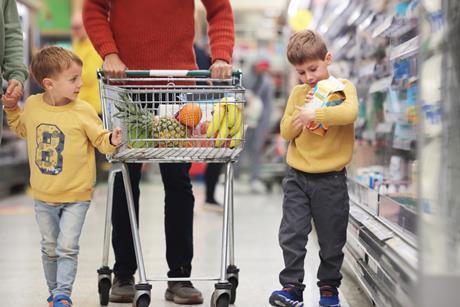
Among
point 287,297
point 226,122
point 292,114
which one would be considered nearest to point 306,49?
point 292,114

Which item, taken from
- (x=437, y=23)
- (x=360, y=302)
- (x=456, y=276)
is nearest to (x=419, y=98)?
(x=437, y=23)

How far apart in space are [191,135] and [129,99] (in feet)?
0.95

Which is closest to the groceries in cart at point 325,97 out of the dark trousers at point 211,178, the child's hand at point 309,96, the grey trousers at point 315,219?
the child's hand at point 309,96

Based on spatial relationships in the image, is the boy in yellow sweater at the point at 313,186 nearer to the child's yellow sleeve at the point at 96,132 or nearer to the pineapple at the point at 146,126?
the pineapple at the point at 146,126

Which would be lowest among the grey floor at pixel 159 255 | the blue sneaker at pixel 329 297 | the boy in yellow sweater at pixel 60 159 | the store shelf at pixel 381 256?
the grey floor at pixel 159 255

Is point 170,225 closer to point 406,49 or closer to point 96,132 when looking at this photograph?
point 96,132

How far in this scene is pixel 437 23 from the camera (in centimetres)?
235

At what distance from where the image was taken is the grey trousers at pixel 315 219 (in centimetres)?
339

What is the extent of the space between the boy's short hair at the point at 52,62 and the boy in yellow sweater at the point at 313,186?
92cm

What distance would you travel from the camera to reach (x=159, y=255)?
16.5 feet

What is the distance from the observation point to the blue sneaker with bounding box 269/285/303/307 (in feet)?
10.9

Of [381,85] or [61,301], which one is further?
[381,85]

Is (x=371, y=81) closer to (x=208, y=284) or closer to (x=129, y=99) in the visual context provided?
(x=208, y=284)

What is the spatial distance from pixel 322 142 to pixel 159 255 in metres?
1.94
